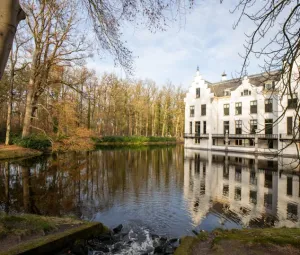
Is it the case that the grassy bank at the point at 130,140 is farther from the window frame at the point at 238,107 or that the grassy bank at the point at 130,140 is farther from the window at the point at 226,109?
the window frame at the point at 238,107

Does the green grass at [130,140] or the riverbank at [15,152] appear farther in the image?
the green grass at [130,140]

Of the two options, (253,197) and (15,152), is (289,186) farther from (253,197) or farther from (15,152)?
(15,152)

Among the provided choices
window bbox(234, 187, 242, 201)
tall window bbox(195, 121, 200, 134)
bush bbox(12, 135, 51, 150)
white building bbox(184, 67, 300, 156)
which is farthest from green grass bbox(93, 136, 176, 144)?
window bbox(234, 187, 242, 201)

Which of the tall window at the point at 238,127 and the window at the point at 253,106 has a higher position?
the window at the point at 253,106

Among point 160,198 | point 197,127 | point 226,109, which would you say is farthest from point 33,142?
point 226,109

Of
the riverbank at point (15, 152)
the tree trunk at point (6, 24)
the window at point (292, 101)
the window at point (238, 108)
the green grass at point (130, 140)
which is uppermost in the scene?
the window at point (238, 108)

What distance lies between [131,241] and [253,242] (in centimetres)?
257

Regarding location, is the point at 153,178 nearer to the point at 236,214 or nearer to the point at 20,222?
the point at 236,214

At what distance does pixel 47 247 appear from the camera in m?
3.95

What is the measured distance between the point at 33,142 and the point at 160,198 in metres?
17.1

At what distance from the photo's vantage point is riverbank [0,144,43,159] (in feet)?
58.4

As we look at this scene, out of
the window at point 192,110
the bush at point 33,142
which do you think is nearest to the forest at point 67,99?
the bush at point 33,142

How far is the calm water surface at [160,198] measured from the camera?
655cm

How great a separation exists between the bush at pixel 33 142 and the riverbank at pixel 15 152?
0.71 metres
